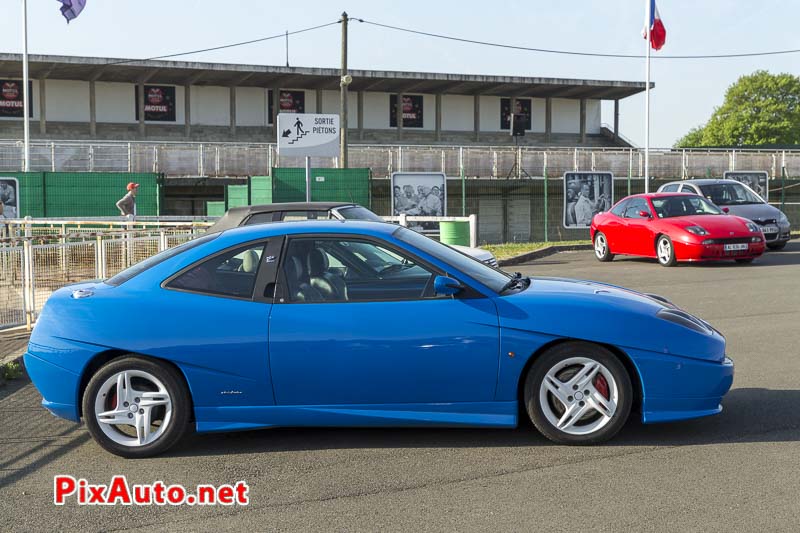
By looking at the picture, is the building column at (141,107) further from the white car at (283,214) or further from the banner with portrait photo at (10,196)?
the white car at (283,214)

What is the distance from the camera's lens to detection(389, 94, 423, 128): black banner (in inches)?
2108

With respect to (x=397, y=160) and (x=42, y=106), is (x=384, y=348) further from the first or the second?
(x=42, y=106)

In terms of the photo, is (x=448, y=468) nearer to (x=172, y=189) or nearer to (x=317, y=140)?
(x=317, y=140)

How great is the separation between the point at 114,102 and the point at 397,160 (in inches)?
795

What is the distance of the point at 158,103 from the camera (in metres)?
49.3

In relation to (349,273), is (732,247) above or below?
below

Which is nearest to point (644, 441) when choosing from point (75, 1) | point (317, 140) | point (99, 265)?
point (99, 265)

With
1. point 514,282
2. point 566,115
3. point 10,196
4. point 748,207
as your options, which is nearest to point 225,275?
point 514,282

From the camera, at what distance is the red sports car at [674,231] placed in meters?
16.9

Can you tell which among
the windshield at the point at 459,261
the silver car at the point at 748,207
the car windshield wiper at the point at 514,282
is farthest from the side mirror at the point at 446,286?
the silver car at the point at 748,207

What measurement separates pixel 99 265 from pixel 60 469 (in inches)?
287

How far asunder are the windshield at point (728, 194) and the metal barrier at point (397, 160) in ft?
41.1

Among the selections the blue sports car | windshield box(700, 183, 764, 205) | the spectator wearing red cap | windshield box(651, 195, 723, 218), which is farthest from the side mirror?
the spectator wearing red cap

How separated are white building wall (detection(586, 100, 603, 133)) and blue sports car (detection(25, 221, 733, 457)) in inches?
2131
